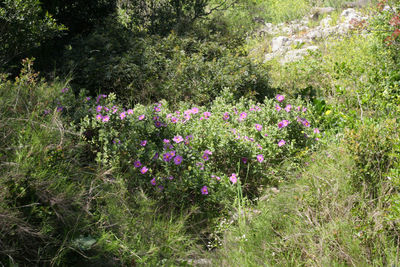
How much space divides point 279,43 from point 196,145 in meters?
4.94

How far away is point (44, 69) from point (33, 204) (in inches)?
131

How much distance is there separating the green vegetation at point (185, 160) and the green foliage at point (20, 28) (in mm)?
15

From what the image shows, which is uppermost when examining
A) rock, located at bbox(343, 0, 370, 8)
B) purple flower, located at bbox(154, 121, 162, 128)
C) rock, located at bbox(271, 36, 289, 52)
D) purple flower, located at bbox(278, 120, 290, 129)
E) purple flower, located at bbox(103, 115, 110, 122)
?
purple flower, located at bbox(103, 115, 110, 122)

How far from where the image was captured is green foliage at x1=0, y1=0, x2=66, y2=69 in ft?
12.4

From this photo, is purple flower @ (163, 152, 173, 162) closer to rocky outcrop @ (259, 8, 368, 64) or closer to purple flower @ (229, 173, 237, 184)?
purple flower @ (229, 173, 237, 184)

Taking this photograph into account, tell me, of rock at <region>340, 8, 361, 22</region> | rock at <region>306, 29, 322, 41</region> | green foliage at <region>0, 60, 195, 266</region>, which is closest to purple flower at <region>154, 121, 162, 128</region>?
green foliage at <region>0, 60, 195, 266</region>

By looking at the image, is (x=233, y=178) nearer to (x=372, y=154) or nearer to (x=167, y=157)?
(x=167, y=157)

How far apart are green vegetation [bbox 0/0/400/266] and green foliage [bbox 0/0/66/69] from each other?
0.02m

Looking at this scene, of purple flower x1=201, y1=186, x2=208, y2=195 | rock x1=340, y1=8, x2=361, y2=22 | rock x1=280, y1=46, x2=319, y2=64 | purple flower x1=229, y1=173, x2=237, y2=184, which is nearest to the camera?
purple flower x1=201, y1=186, x2=208, y2=195

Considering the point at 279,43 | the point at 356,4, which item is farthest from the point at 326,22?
the point at 356,4

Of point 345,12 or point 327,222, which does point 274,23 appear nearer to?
point 345,12

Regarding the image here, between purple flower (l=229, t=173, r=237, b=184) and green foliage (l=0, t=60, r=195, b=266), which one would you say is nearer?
green foliage (l=0, t=60, r=195, b=266)

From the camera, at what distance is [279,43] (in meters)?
7.52

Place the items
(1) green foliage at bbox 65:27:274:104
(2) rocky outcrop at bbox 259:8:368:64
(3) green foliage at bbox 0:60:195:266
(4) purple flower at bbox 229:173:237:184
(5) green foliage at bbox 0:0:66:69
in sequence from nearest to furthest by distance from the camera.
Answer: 1. (3) green foliage at bbox 0:60:195:266
2. (4) purple flower at bbox 229:173:237:184
3. (5) green foliage at bbox 0:0:66:69
4. (1) green foliage at bbox 65:27:274:104
5. (2) rocky outcrop at bbox 259:8:368:64
